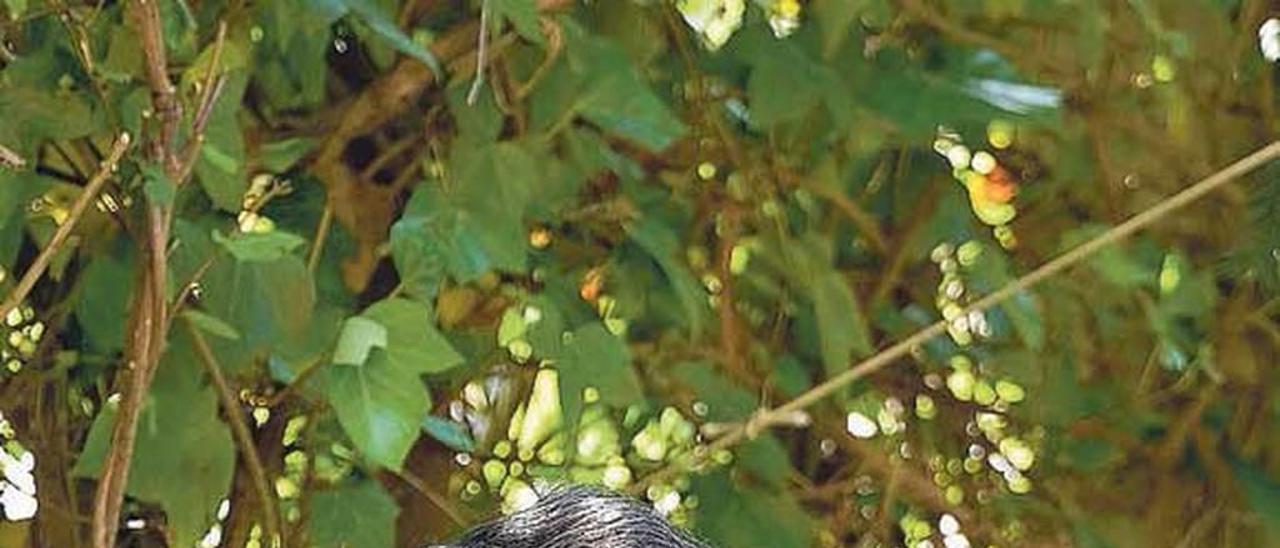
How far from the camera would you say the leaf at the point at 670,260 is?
704 millimetres

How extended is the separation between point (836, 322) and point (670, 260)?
0.06 m

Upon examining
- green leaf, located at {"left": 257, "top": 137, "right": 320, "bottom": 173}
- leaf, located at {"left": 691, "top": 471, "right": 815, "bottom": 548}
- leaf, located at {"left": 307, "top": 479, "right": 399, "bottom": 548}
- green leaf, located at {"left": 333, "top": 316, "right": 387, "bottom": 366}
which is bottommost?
leaf, located at {"left": 691, "top": 471, "right": 815, "bottom": 548}

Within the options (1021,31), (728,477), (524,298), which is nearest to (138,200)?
(524,298)

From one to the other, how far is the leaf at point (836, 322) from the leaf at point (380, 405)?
0.60ft

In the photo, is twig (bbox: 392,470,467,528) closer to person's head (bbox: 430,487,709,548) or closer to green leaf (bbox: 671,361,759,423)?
green leaf (bbox: 671,361,759,423)

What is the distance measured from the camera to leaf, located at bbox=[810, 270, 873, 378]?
0.73 meters

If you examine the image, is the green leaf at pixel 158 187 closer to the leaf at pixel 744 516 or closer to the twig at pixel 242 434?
the twig at pixel 242 434

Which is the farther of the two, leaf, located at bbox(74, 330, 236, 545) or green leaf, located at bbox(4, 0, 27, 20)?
leaf, located at bbox(74, 330, 236, 545)

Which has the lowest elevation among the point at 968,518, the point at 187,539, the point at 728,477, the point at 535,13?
the point at 968,518

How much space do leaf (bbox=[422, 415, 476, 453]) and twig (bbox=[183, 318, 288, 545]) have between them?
0.05m

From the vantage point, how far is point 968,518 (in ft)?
2.84

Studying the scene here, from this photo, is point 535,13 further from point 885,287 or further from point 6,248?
point 885,287

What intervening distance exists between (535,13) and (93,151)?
0.40 ft

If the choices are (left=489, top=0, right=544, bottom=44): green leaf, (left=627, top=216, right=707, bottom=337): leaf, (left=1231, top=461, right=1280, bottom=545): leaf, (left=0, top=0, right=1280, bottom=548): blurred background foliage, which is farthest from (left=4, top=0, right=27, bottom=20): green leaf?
(left=1231, top=461, right=1280, bottom=545): leaf
